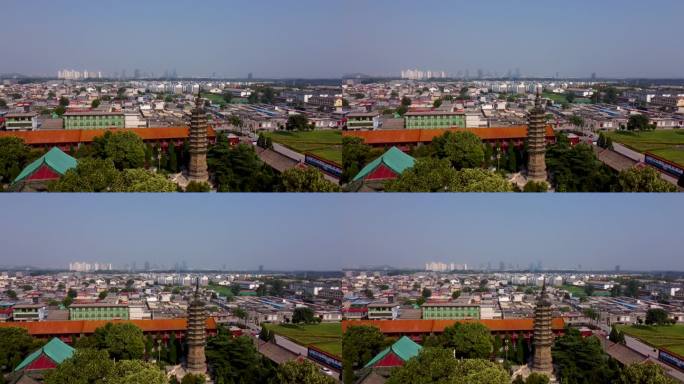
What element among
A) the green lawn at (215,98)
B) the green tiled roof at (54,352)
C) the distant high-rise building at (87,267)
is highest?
the green lawn at (215,98)

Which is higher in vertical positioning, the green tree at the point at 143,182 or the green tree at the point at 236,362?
the green tree at the point at 143,182

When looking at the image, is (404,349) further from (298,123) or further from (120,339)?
(120,339)

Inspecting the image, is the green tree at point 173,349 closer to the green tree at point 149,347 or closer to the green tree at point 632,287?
the green tree at point 149,347

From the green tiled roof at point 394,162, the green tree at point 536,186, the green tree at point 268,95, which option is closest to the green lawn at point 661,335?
the green tree at point 536,186

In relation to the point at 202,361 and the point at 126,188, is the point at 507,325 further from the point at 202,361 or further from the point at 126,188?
the point at 126,188

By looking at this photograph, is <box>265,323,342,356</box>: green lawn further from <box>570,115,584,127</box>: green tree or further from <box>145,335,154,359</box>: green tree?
<box>570,115,584,127</box>: green tree

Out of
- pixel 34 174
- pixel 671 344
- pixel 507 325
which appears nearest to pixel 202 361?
pixel 34 174
